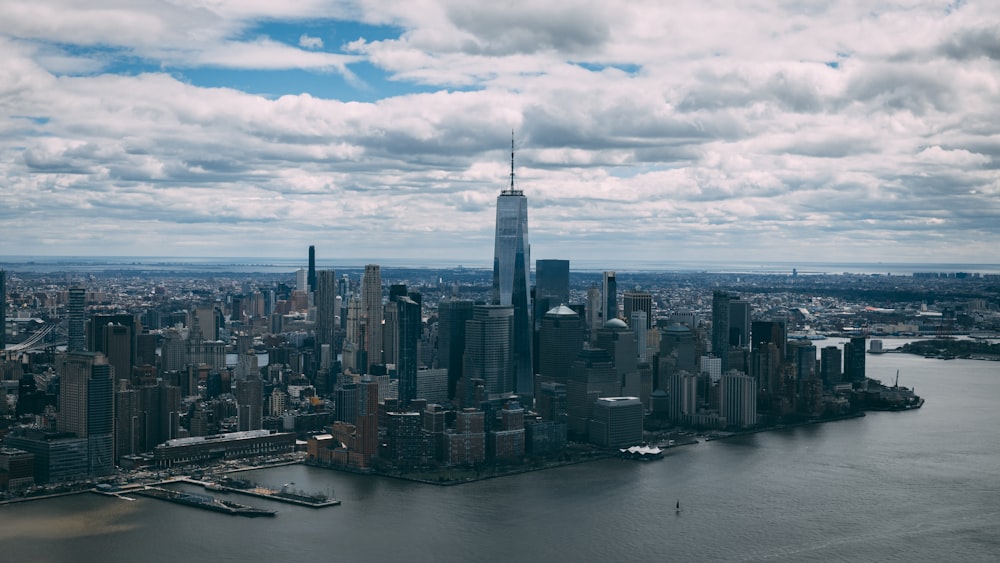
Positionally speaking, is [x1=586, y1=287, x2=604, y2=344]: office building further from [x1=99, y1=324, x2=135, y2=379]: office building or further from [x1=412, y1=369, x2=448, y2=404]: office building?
[x1=99, y1=324, x2=135, y2=379]: office building

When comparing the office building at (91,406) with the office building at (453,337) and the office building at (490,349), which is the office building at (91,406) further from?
the office building at (453,337)

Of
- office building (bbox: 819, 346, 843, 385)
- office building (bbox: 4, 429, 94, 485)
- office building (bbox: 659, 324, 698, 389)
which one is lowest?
office building (bbox: 4, 429, 94, 485)

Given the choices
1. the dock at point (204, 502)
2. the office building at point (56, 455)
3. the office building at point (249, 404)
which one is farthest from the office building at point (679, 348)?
the office building at point (56, 455)

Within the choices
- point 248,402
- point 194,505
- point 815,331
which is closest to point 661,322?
point 815,331

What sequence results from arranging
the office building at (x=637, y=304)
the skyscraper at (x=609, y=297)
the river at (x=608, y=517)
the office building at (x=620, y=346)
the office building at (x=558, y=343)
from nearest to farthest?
the river at (x=608, y=517) < the office building at (x=620, y=346) < the office building at (x=558, y=343) < the skyscraper at (x=609, y=297) < the office building at (x=637, y=304)

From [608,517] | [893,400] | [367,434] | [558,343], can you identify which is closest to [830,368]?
[893,400]

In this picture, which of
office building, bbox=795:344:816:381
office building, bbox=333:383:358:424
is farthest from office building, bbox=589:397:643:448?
office building, bbox=795:344:816:381
